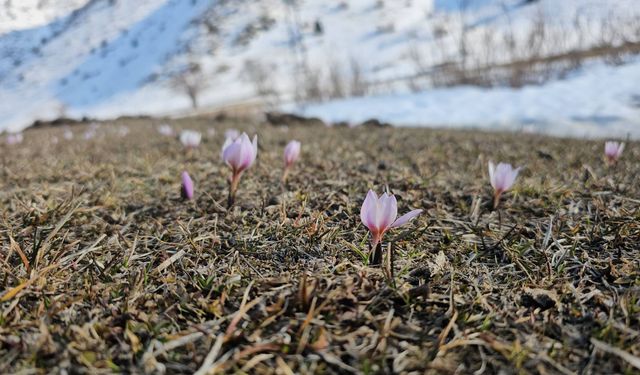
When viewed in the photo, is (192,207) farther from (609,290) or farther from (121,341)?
(609,290)

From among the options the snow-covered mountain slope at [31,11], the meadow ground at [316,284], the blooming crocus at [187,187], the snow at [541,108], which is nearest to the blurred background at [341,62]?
the snow at [541,108]

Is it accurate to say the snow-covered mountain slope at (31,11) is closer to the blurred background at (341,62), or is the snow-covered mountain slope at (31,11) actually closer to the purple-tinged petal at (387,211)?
the blurred background at (341,62)

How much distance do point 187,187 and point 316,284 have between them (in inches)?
37.6

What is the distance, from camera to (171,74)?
43.8 metres

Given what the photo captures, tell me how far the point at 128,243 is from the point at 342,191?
35.7 inches

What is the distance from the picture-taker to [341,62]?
124ft

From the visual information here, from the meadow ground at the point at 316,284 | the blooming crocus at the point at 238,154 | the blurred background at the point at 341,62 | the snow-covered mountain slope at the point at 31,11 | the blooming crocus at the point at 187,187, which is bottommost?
the meadow ground at the point at 316,284

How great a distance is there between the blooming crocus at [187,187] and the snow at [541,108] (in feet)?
22.5

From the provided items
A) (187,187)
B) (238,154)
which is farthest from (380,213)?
(187,187)

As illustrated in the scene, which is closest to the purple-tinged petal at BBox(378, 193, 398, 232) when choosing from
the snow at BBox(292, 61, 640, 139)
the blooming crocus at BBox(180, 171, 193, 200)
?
the blooming crocus at BBox(180, 171, 193, 200)

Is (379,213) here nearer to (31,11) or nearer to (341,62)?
(341,62)

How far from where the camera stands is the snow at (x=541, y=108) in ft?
28.0

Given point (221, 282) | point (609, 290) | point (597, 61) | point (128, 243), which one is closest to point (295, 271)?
point (221, 282)

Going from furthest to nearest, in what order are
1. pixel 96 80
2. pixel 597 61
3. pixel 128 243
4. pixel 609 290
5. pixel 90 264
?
pixel 96 80 < pixel 597 61 < pixel 128 243 < pixel 90 264 < pixel 609 290
